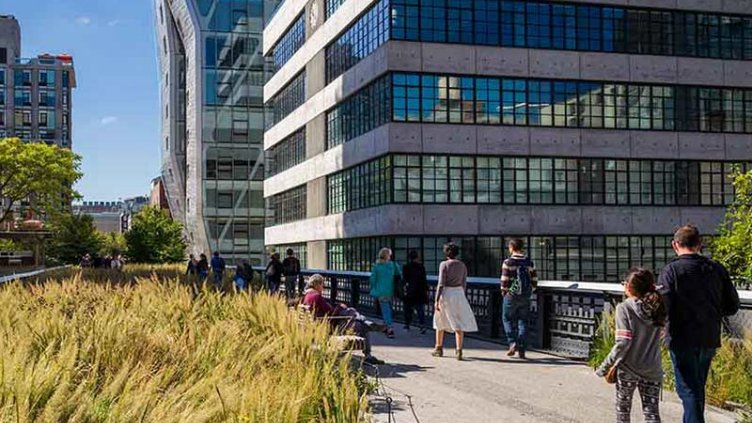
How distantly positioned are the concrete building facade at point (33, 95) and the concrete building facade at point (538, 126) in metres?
123

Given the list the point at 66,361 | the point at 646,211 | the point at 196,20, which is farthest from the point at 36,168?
the point at 66,361

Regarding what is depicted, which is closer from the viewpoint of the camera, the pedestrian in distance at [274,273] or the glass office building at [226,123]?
the pedestrian in distance at [274,273]

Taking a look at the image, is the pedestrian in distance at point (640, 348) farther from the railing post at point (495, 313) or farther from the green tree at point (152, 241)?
the green tree at point (152, 241)

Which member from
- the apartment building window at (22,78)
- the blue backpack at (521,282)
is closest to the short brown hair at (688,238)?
the blue backpack at (521,282)

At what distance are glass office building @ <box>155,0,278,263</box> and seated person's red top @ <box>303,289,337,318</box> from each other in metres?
67.6

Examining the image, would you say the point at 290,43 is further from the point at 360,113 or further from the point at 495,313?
the point at 495,313

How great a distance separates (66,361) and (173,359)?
1538 millimetres

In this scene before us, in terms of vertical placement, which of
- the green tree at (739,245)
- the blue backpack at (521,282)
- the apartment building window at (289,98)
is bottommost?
the blue backpack at (521,282)

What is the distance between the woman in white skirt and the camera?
591 inches

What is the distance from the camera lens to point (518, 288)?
1487cm

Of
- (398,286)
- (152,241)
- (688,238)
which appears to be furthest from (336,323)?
(152,241)

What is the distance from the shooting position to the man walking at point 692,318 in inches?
322

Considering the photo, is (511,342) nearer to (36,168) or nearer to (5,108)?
(36,168)

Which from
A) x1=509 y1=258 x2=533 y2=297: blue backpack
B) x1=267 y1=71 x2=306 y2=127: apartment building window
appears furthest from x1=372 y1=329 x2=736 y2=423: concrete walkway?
x1=267 y1=71 x2=306 y2=127: apartment building window
